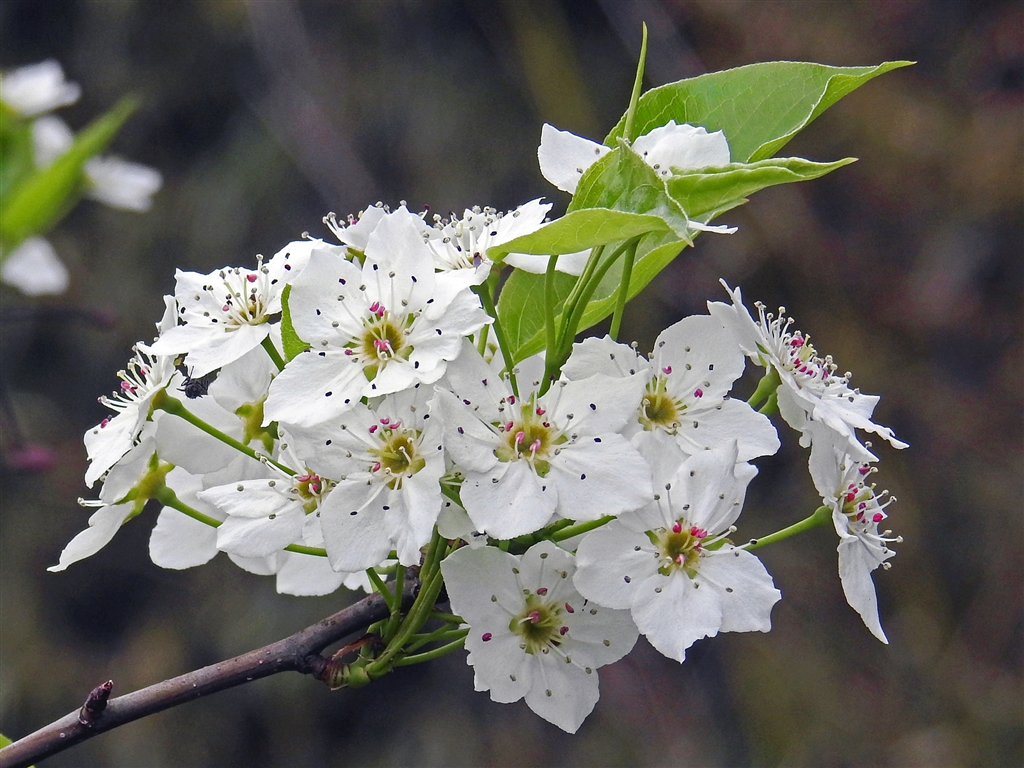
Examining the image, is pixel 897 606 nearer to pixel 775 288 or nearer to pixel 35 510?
pixel 775 288

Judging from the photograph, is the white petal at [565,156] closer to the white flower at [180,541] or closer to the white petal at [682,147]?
the white petal at [682,147]

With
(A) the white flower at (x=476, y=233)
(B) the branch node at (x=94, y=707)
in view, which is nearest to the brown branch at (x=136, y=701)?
(B) the branch node at (x=94, y=707)

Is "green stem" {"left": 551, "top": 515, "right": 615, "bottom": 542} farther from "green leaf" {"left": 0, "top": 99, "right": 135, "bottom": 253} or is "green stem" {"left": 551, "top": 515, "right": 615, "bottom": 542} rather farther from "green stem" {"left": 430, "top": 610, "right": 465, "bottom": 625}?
"green leaf" {"left": 0, "top": 99, "right": 135, "bottom": 253}

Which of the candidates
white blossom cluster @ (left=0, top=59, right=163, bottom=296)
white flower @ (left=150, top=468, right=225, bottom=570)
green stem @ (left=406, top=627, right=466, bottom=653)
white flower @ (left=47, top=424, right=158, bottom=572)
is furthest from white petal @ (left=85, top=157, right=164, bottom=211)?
green stem @ (left=406, top=627, right=466, bottom=653)

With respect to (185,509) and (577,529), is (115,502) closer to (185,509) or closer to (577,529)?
(185,509)

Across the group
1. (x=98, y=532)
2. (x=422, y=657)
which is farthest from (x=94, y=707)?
(x=422, y=657)
